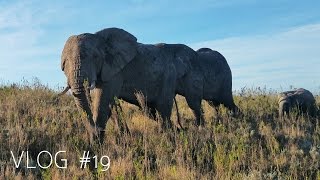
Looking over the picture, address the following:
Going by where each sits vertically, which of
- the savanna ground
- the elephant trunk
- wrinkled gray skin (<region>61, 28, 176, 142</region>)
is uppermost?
wrinkled gray skin (<region>61, 28, 176, 142</region>)

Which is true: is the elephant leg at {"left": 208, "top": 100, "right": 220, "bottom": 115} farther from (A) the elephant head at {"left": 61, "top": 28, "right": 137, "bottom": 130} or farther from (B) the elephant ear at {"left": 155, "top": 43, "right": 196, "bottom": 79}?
(A) the elephant head at {"left": 61, "top": 28, "right": 137, "bottom": 130}

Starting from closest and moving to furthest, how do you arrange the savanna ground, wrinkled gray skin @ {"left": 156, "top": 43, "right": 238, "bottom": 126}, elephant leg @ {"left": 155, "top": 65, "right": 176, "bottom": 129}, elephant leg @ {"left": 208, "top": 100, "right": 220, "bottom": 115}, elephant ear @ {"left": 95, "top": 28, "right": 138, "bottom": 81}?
the savanna ground < elephant ear @ {"left": 95, "top": 28, "right": 138, "bottom": 81} < elephant leg @ {"left": 155, "top": 65, "right": 176, "bottom": 129} < wrinkled gray skin @ {"left": 156, "top": 43, "right": 238, "bottom": 126} < elephant leg @ {"left": 208, "top": 100, "right": 220, "bottom": 115}

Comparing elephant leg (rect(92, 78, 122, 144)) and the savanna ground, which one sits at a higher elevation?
elephant leg (rect(92, 78, 122, 144))

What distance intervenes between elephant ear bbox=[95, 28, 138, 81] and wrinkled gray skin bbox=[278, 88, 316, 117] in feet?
15.0

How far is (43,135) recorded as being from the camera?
841cm

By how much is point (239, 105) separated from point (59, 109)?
523cm

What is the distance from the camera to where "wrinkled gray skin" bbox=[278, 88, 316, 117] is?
40.5 ft

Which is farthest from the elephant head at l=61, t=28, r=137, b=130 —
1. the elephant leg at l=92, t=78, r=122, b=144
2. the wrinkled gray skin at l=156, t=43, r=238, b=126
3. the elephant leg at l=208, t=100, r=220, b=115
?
the elephant leg at l=208, t=100, r=220, b=115

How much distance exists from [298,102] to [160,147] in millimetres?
5831

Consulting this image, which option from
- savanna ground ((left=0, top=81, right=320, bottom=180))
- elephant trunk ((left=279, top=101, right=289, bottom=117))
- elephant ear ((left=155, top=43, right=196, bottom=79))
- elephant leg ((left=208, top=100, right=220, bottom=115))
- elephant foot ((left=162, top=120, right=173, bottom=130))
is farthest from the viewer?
elephant leg ((left=208, top=100, right=220, bottom=115))

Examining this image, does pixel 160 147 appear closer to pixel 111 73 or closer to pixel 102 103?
pixel 102 103

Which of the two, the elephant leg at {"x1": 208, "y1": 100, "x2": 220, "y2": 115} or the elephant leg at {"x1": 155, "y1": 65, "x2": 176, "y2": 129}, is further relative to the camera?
the elephant leg at {"x1": 208, "y1": 100, "x2": 220, "y2": 115}

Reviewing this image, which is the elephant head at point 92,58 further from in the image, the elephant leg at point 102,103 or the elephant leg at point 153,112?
the elephant leg at point 153,112

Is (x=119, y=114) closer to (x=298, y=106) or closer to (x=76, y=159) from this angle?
(x=76, y=159)
